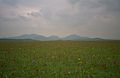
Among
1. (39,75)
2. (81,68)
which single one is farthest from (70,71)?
(39,75)

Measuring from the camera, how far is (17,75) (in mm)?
10742

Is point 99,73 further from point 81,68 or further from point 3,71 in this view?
point 3,71

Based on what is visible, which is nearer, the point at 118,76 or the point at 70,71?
the point at 118,76

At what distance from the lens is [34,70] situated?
39.0ft

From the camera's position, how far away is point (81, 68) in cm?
1239

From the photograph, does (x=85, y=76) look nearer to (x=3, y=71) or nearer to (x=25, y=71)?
(x=25, y=71)

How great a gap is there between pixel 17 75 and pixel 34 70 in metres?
1.44

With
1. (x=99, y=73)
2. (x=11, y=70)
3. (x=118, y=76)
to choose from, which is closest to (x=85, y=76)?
(x=99, y=73)

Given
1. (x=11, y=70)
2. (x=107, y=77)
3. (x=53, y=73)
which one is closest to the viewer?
(x=107, y=77)

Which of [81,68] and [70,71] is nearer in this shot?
[70,71]

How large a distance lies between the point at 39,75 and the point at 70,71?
6.96ft

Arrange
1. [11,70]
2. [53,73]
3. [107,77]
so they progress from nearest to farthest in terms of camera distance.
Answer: [107,77] < [53,73] < [11,70]

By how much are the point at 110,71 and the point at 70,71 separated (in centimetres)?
261

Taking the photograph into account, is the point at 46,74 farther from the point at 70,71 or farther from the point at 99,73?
the point at 99,73
